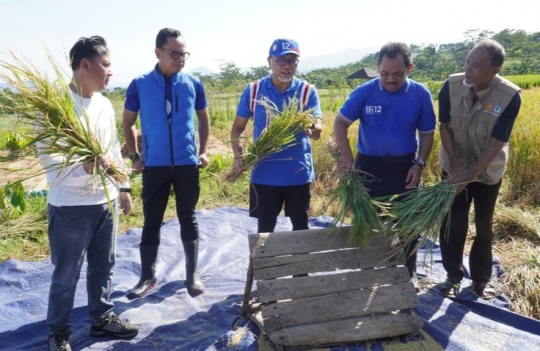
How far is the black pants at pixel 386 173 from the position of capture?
9.18 ft

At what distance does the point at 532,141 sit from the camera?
499 centimetres

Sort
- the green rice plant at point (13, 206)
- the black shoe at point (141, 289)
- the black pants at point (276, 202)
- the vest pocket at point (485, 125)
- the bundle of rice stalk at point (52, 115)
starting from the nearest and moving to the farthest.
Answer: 1. the bundle of rice stalk at point (52, 115)
2. the vest pocket at point (485, 125)
3. the black pants at point (276, 202)
4. the black shoe at point (141, 289)
5. the green rice plant at point (13, 206)

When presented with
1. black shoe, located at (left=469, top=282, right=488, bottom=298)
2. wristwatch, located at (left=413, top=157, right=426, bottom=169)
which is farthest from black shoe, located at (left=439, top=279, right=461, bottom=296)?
wristwatch, located at (left=413, top=157, right=426, bottom=169)

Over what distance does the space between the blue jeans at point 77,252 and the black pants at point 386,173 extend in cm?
158

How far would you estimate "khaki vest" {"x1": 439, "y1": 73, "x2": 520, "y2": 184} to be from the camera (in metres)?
2.74

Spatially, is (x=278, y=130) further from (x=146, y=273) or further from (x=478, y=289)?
(x=478, y=289)

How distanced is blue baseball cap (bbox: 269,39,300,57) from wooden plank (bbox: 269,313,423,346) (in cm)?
160

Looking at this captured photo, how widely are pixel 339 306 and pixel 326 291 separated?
112 mm

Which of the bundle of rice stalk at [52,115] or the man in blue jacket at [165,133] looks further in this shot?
the man in blue jacket at [165,133]

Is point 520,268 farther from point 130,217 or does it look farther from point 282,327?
point 130,217

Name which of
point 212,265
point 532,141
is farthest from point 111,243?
point 532,141

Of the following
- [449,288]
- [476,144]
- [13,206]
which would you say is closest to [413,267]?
[449,288]

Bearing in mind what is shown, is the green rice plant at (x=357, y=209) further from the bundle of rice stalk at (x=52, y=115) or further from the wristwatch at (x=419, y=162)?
the bundle of rice stalk at (x=52, y=115)

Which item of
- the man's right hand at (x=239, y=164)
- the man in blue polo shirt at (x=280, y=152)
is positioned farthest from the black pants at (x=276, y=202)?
the man's right hand at (x=239, y=164)
